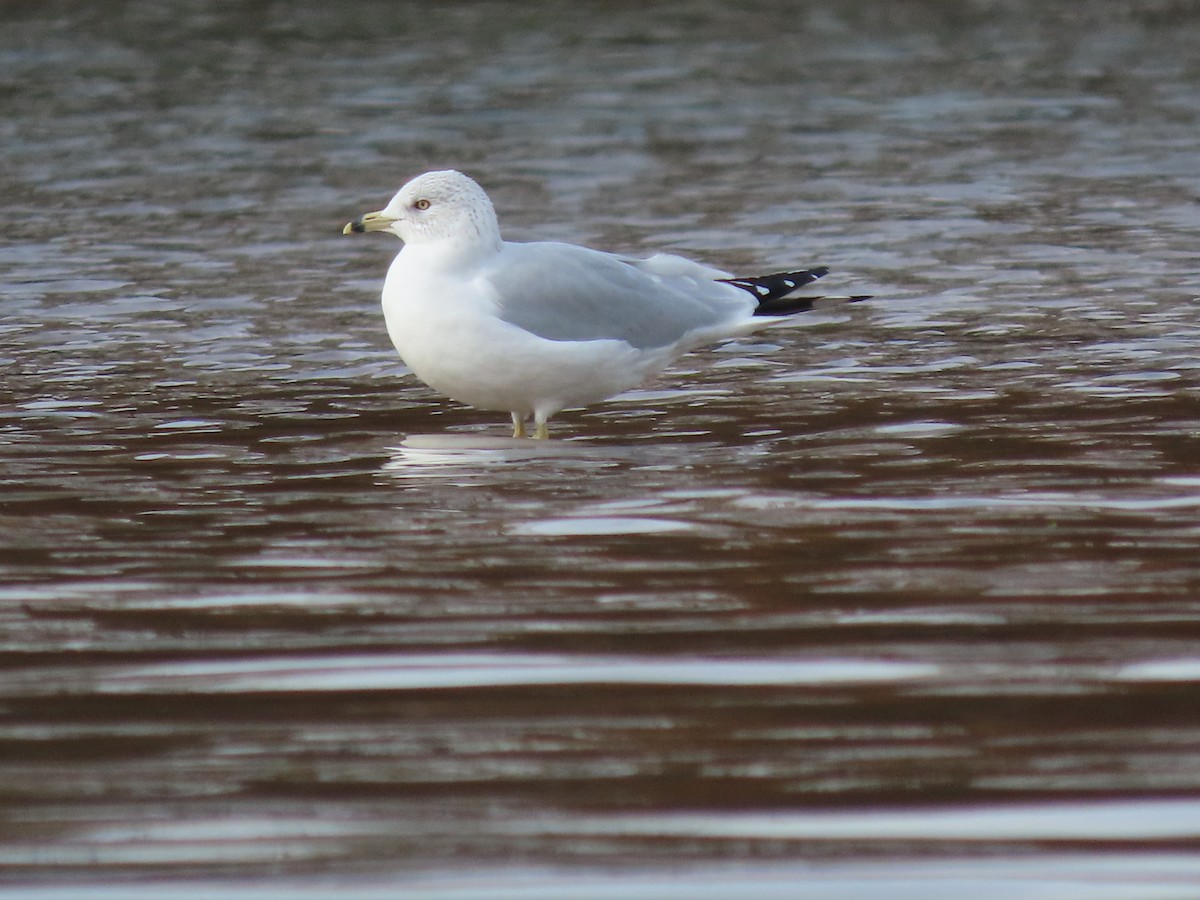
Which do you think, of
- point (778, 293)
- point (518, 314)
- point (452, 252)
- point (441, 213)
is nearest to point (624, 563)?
point (518, 314)

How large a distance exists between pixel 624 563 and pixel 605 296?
258 cm

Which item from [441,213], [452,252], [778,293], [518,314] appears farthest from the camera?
[778,293]

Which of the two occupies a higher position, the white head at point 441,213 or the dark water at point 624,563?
the white head at point 441,213

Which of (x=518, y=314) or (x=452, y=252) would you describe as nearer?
(x=518, y=314)

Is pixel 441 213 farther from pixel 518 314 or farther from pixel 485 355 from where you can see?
pixel 485 355

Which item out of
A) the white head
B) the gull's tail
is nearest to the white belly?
the white head

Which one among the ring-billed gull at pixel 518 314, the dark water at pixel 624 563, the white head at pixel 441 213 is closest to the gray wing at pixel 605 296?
the ring-billed gull at pixel 518 314

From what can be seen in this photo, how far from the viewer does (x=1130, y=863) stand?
3.15m

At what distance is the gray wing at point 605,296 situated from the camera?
A: 7262 mm

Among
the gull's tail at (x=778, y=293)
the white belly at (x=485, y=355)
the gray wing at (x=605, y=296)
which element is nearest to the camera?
the white belly at (x=485, y=355)

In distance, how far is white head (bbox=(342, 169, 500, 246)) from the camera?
293 inches

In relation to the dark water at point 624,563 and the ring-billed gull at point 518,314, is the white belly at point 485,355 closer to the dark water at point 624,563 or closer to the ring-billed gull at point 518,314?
the ring-billed gull at point 518,314

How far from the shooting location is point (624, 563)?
5.08 m

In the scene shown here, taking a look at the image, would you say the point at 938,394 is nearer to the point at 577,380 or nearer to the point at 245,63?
the point at 577,380
